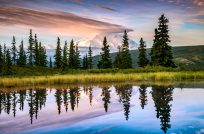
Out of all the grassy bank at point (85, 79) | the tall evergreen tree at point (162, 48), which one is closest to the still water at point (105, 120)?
the grassy bank at point (85, 79)

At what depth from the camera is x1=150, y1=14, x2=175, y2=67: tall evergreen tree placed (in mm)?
73562

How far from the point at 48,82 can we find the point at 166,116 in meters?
29.8

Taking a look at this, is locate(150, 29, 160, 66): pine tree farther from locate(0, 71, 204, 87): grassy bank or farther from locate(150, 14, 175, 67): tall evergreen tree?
locate(0, 71, 204, 87): grassy bank

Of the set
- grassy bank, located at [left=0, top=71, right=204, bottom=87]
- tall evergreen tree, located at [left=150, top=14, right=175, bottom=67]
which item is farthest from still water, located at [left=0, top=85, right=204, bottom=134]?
tall evergreen tree, located at [left=150, top=14, right=175, bottom=67]

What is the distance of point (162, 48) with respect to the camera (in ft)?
244

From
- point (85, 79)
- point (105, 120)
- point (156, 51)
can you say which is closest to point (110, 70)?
point (156, 51)

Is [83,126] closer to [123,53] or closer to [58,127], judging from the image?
[58,127]

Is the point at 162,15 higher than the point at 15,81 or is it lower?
higher

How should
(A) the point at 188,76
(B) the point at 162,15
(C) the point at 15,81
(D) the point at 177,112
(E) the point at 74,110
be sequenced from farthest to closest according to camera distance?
(B) the point at 162,15 < (A) the point at 188,76 < (C) the point at 15,81 < (E) the point at 74,110 < (D) the point at 177,112

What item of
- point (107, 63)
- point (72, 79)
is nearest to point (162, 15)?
point (107, 63)

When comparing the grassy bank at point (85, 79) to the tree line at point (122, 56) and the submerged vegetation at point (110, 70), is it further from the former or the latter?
the tree line at point (122, 56)

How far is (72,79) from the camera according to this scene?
43750 mm

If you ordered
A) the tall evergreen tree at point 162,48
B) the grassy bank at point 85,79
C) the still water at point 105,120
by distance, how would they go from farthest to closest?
the tall evergreen tree at point 162,48
the grassy bank at point 85,79
the still water at point 105,120

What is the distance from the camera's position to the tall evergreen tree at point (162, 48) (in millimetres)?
73562
